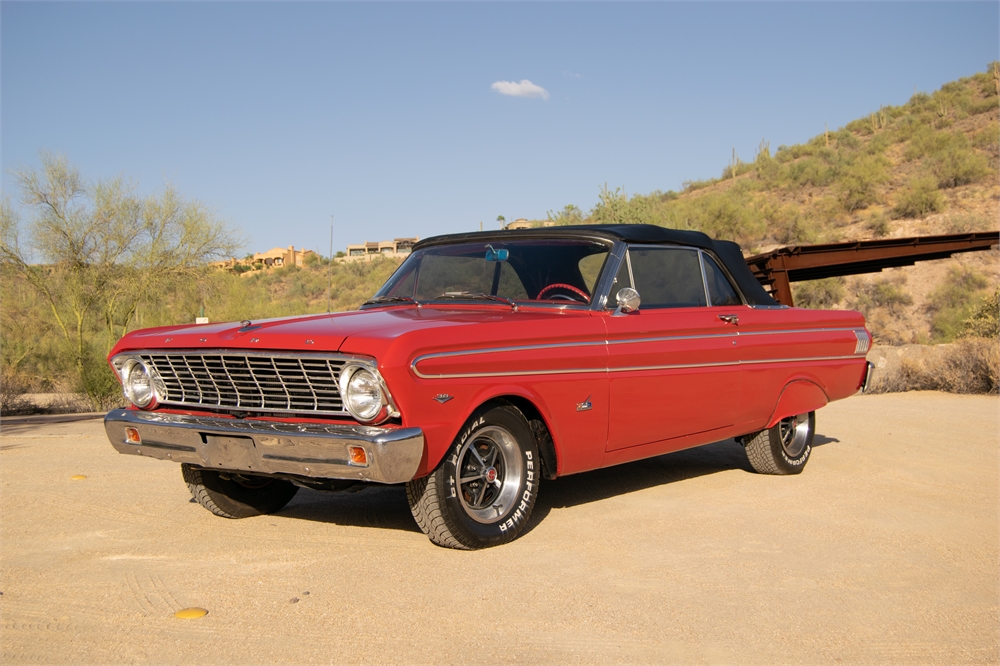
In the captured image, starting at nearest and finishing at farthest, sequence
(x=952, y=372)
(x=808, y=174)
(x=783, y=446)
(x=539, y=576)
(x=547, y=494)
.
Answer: (x=539, y=576) < (x=547, y=494) < (x=783, y=446) < (x=952, y=372) < (x=808, y=174)

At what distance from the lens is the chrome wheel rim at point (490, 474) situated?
15.2 ft

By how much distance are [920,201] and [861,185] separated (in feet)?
11.2

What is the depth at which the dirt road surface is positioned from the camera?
335 centimetres

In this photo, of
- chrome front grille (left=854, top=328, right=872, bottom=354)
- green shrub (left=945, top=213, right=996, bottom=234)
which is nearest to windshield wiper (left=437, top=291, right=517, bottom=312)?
chrome front grille (left=854, top=328, right=872, bottom=354)

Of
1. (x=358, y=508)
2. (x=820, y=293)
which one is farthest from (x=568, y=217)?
(x=358, y=508)

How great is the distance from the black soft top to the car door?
80mm

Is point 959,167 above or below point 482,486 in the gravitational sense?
above

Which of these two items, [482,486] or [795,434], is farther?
[795,434]

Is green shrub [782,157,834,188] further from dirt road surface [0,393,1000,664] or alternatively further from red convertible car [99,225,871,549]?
red convertible car [99,225,871,549]

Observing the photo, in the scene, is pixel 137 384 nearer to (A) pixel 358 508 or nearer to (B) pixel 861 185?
(A) pixel 358 508

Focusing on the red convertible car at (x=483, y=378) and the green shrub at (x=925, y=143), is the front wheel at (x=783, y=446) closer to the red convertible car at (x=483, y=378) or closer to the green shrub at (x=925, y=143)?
the red convertible car at (x=483, y=378)

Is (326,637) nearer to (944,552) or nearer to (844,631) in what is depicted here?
(844,631)

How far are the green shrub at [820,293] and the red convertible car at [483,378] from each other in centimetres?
1986

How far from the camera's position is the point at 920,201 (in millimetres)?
30688
